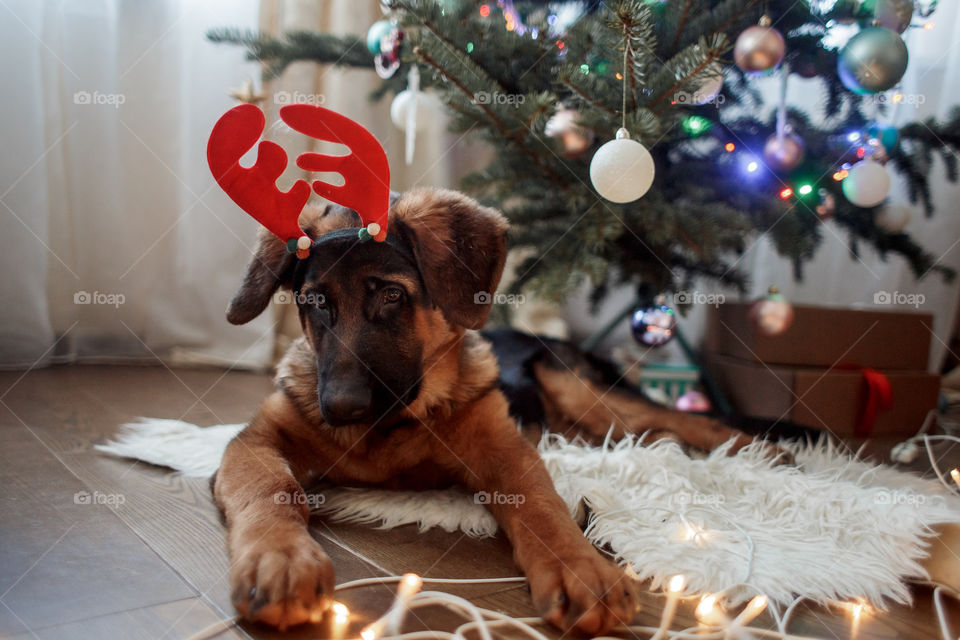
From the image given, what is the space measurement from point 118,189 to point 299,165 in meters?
2.54

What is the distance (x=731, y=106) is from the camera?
8.85ft

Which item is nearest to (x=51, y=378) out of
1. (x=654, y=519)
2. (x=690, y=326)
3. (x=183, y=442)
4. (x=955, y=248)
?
(x=183, y=442)

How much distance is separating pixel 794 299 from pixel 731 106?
1843 millimetres

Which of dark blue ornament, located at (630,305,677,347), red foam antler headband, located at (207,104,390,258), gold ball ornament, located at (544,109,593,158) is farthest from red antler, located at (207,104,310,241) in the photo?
dark blue ornament, located at (630,305,677,347)

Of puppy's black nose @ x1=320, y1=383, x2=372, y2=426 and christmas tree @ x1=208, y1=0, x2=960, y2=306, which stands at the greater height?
christmas tree @ x1=208, y1=0, x2=960, y2=306

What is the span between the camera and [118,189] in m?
3.49

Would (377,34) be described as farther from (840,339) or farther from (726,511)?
(840,339)

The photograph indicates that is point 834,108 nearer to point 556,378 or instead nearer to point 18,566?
point 556,378

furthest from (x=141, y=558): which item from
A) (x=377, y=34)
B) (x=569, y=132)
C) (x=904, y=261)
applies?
(x=904, y=261)

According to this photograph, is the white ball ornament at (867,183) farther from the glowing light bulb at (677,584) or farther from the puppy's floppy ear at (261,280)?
the puppy's floppy ear at (261,280)

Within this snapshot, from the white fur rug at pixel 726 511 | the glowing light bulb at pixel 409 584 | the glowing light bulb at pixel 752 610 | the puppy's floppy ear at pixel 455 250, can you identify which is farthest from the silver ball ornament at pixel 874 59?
the glowing light bulb at pixel 409 584

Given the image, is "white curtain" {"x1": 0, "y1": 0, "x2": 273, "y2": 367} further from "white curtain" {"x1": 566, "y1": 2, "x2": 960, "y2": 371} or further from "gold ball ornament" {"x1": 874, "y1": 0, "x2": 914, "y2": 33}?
"gold ball ornament" {"x1": 874, "y1": 0, "x2": 914, "y2": 33}

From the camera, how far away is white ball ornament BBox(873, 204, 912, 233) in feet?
8.75

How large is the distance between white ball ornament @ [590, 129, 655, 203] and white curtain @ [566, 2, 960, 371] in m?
1.85
